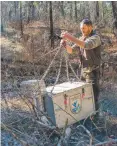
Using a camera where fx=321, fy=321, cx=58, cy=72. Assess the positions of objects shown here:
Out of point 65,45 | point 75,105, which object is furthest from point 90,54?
point 75,105

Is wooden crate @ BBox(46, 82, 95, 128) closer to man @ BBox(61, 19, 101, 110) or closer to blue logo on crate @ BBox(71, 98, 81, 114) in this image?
blue logo on crate @ BBox(71, 98, 81, 114)

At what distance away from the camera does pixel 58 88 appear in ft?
13.7

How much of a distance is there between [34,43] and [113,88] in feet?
14.9

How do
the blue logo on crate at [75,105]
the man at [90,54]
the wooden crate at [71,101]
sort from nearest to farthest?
the wooden crate at [71,101]
the blue logo on crate at [75,105]
the man at [90,54]

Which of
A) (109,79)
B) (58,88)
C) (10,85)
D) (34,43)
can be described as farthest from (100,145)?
(34,43)

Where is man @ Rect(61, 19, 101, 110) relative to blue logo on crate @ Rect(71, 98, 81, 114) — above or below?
above

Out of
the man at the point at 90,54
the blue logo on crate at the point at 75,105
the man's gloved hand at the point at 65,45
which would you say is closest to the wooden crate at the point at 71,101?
the blue logo on crate at the point at 75,105

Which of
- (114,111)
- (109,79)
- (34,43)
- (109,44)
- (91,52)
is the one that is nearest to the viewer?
(91,52)

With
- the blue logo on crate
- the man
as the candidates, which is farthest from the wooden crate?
the man

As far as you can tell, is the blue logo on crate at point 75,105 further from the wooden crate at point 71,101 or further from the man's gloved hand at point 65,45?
the man's gloved hand at point 65,45

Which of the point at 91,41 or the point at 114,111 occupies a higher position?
the point at 91,41

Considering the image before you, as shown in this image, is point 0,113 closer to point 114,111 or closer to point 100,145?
point 100,145

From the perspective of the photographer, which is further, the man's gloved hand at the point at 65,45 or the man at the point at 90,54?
the man at the point at 90,54

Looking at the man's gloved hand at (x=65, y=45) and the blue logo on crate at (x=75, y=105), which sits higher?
the man's gloved hand at (x=65, y=45)
